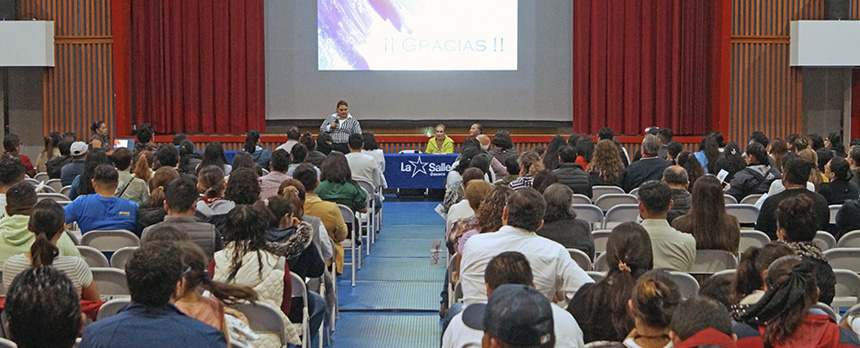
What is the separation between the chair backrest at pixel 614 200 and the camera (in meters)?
7.57

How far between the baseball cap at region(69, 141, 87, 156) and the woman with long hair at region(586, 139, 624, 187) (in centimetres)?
466

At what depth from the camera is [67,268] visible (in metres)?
4.19

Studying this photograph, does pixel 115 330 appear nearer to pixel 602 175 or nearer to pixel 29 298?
pixel 29 298

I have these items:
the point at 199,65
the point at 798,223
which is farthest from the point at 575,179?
the point at 199,65

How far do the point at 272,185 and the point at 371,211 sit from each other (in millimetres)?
2207

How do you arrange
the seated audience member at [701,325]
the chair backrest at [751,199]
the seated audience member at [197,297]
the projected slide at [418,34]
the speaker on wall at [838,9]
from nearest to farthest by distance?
1. the seated audience member at [701,325]
2. the seated audience member at [197,297]
3. the chair backrest at [751,199]
4. the speaker on wall at [838,9]
5. the projected slide at [418,34]

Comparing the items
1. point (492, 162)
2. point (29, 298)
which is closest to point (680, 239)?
point (29, 298)

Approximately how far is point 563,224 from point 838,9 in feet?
37.2

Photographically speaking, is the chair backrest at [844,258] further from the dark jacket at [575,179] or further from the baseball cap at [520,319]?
the baseball cap at [520,319]

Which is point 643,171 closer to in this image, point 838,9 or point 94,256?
point 94,256

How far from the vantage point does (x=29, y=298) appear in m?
2.66

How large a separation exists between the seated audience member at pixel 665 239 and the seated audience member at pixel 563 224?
357 mm

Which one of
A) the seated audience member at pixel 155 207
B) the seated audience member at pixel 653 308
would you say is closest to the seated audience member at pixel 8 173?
the seated audience member at pixel 155 207

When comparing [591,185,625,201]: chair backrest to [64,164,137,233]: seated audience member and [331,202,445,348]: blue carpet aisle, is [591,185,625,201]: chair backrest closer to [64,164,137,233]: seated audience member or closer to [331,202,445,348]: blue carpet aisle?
[331,202,445,348]: blue carpet aisle
